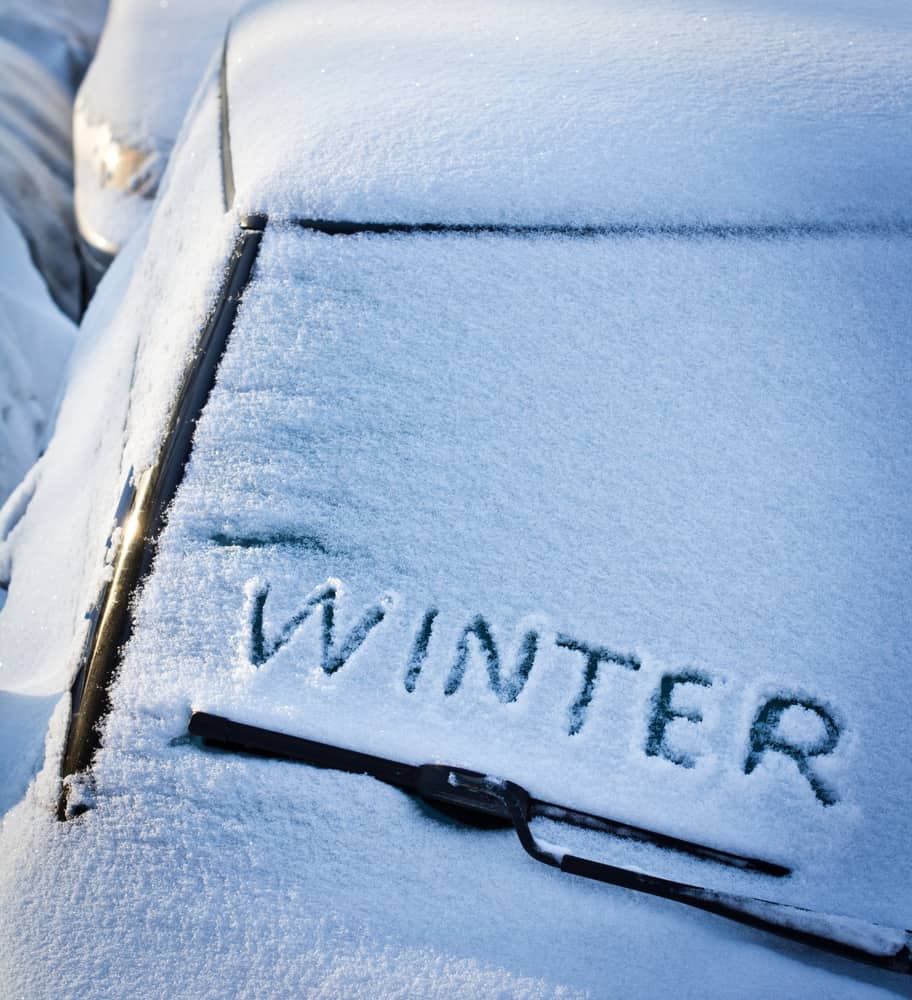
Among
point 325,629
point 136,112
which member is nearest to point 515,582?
point 325,629

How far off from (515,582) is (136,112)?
260 centimetres

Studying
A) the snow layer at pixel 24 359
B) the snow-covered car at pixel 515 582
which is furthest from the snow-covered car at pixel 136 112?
the snow-covered car at pixel 515 582

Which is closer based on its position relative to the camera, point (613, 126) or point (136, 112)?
point (613, 126)

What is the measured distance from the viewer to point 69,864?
1068 millimetres

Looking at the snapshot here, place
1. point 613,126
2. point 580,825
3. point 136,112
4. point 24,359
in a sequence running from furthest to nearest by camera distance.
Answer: point 136,112
point 24,359
point 613,126
point 580,825

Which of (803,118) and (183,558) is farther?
(803,118)

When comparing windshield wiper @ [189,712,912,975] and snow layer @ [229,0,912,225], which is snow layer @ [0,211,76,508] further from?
windshield wiper @ [189,712,912,975]

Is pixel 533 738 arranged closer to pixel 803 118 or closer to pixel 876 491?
pixel 876 491

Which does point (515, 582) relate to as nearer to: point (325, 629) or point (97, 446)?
point (325, 629)

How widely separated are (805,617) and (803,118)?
743mm

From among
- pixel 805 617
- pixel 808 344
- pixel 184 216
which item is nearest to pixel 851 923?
pixel 805 617

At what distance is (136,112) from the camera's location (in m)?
2.96

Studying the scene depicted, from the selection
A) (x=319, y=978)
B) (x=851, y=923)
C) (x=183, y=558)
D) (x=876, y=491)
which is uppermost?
(x=876, y=491)

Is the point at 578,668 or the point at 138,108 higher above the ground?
the point at 138,108
